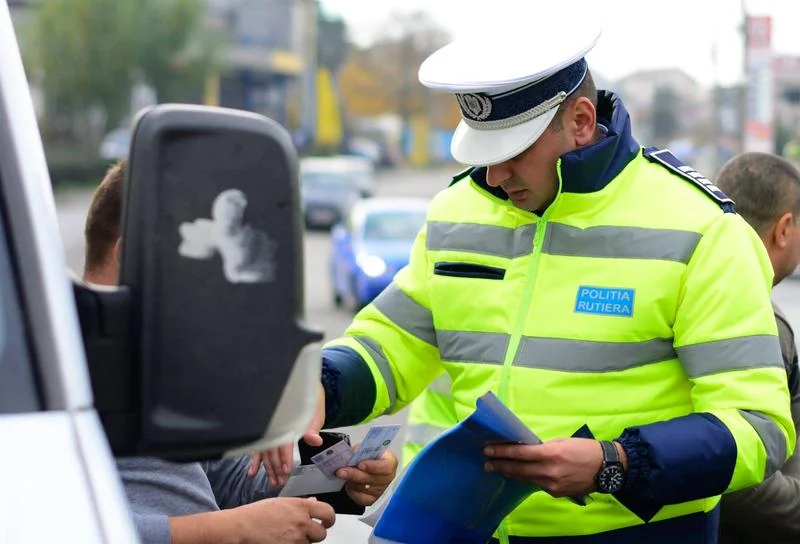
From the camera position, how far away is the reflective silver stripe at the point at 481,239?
2895mm

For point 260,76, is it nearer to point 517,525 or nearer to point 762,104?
point 762,104

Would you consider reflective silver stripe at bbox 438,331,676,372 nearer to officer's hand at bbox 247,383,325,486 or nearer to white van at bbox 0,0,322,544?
officer's hand at bbox 247,383,325,486

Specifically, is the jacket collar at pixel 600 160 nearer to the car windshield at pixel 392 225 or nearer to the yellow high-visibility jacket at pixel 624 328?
the yellow high-visibility jacket at pixel 624 328

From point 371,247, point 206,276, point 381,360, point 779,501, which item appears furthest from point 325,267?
point 206,276

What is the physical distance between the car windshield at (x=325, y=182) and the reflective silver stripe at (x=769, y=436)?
34979mm

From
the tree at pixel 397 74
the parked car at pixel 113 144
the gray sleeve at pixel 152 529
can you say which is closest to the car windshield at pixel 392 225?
the gray sleeve at pixel 152 529

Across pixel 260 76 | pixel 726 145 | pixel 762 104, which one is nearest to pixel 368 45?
pixel 260 76

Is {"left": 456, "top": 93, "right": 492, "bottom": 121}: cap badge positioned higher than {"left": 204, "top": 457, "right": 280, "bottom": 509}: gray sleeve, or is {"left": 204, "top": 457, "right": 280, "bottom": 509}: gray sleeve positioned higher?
{"left": 456, "top": 93, "right": 492, "bottom": 121}: cap badge

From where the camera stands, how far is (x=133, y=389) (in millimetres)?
1720

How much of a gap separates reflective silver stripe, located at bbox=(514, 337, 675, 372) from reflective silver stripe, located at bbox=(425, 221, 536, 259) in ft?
0.72

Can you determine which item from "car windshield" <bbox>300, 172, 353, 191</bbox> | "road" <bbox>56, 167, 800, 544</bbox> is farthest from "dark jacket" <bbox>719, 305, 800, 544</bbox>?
"car windshield" <bbox>300, 172, 353, 191</bbox>

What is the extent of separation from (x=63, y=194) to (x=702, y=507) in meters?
45.9

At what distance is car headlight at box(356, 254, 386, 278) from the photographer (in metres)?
18.3

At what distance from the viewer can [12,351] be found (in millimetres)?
1649
